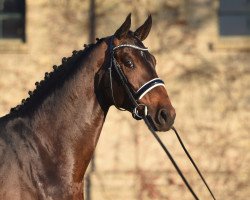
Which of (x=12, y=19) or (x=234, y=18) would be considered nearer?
(x=234, y=18)

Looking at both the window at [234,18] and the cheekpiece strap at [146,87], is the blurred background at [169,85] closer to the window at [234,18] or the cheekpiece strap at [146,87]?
the window at [234,18]

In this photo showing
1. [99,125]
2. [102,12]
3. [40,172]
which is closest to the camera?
[40,172]

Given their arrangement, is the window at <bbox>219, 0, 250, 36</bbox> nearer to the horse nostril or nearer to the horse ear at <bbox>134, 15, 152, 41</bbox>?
the horse ear at <bbox>134, 15, 152, 41</bbox>

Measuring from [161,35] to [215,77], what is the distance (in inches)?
42.2

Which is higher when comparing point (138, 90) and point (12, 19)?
point (138, 90)

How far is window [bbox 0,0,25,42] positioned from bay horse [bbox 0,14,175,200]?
283 inches

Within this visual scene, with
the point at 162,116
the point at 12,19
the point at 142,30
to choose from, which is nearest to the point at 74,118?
the point at 162,116

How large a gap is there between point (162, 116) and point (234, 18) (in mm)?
7441

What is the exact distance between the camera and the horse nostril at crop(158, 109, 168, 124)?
5.44 meters

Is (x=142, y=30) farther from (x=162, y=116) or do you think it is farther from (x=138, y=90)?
(x=162, y=116)

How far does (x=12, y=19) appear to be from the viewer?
12719 millimetres

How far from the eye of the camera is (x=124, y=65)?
550 centimetres

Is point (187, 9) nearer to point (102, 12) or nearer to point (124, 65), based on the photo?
point (102, 12)

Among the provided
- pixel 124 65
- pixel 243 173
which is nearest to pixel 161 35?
pixel 243 173
